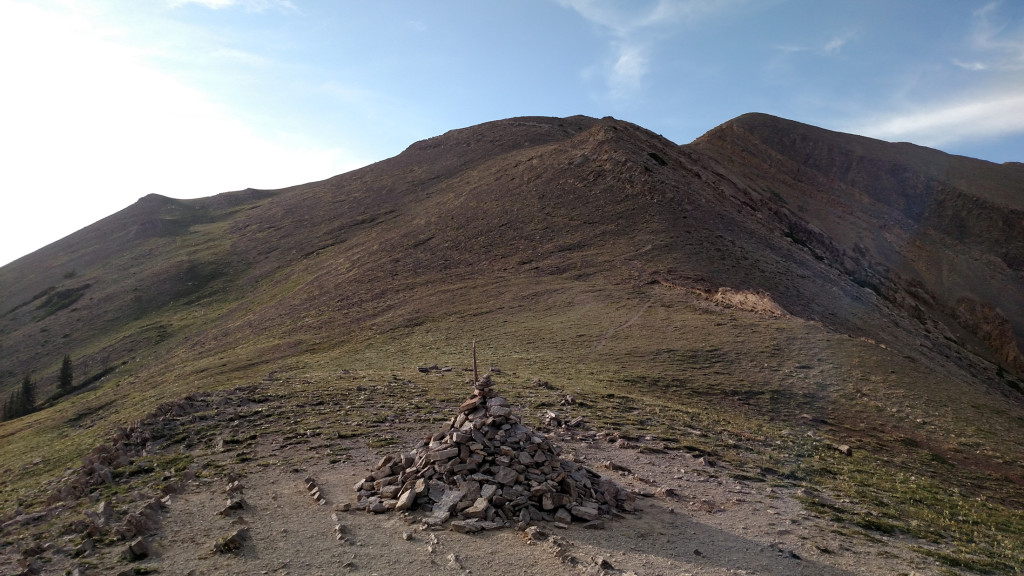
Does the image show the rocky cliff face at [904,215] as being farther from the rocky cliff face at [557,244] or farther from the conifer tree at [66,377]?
the conifer tree at [66,377]

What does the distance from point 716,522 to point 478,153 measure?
65.0 meters

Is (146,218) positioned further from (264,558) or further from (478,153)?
(264,558)

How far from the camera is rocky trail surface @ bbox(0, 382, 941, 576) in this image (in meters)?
8.37

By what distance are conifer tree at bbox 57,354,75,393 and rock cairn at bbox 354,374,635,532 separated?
37813mm

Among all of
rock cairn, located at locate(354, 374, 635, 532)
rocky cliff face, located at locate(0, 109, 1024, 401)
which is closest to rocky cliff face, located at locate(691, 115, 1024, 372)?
rocky cliff face, located at locate(0, 109, 1024, 401)

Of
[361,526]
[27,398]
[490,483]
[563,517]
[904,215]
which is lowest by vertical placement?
[27,398]

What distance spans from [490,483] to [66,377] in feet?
134

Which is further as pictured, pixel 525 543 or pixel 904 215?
pixel 904 215

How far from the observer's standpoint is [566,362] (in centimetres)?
2383

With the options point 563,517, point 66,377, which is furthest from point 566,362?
point 66,377

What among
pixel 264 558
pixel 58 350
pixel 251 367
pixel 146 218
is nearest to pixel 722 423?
pixel 264 558

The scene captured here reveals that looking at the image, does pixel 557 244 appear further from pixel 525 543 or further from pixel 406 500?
pixel 525 543

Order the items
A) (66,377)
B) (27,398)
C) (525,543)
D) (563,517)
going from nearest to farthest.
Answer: (525,543) → (563,517) → (27,398) → (66,377)

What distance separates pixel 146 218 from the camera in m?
82.5
